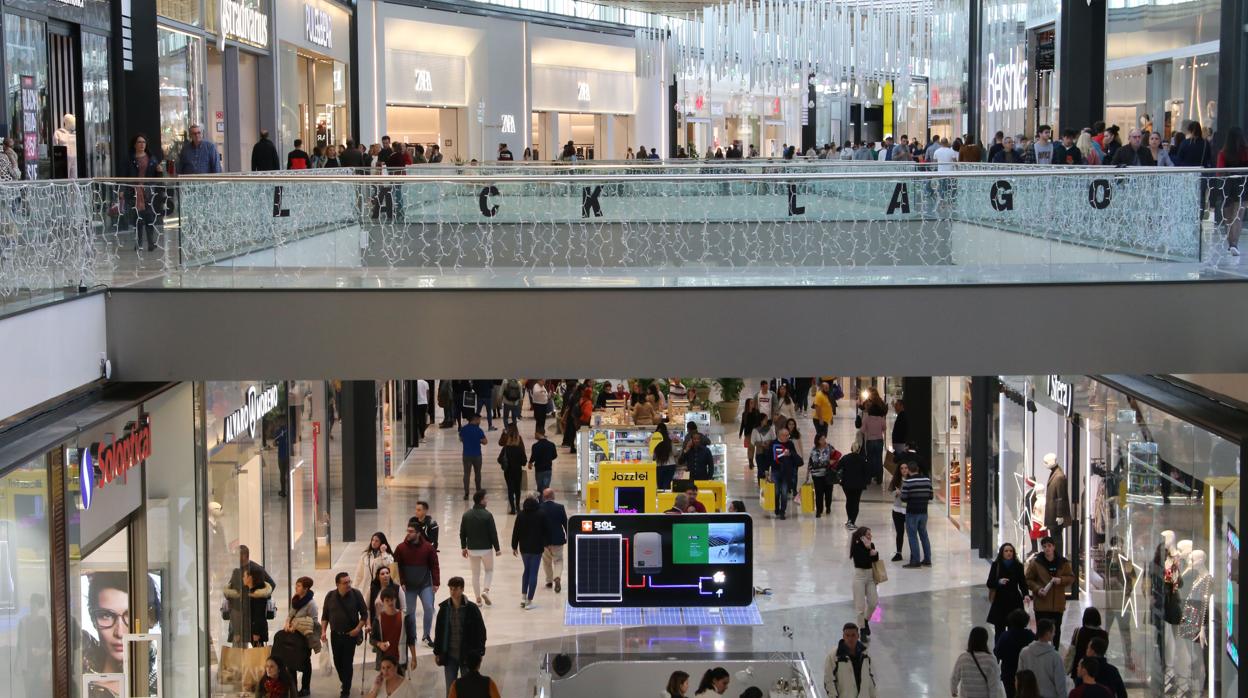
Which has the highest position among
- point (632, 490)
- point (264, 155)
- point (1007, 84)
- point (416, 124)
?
point (416, 124)

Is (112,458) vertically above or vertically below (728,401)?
above

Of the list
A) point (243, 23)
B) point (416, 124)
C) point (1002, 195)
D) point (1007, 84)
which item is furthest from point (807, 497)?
point (416, 124)

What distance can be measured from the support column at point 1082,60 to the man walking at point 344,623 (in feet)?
47.1

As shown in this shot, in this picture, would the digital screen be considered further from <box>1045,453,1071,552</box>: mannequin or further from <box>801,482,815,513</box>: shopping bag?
<box>1045,453,1071,552</box>: mannequin

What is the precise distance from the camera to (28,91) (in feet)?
50.8

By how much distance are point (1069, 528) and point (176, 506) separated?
8.11 meters

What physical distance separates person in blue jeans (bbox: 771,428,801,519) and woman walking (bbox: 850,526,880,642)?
14.7 ft

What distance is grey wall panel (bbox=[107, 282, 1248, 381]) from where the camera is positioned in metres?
10.4

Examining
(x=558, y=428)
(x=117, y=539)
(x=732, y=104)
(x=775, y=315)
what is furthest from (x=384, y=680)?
(x=732, y=104)

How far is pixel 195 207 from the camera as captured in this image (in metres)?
11.4

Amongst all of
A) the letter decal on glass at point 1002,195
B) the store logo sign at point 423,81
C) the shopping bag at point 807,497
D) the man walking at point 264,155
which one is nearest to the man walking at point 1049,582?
the letter decal on glass at point 1002,195

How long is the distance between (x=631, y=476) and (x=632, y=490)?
0.20m

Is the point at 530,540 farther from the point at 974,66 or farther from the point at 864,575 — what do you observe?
the point at 974,66

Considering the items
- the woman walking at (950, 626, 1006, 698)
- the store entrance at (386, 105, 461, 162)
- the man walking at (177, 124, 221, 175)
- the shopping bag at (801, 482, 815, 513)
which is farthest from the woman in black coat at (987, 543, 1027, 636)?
the store entrance at (386, 105, 461, 162)
